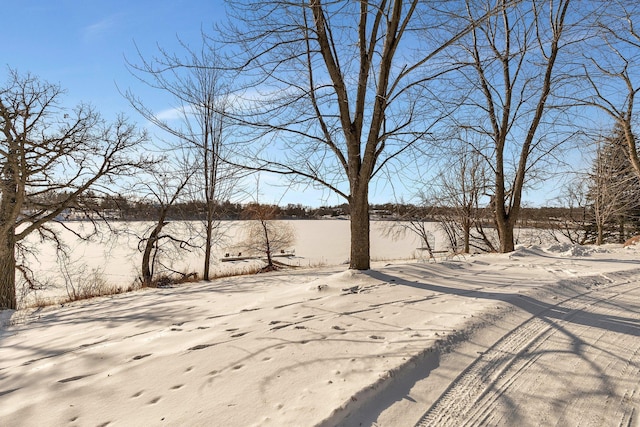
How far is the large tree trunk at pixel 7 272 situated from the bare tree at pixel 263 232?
38.9ft

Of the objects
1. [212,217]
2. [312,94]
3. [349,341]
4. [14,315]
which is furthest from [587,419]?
[212,217]

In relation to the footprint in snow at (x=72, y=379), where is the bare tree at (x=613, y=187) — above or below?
above

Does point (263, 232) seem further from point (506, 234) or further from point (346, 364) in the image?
point (346, 364)

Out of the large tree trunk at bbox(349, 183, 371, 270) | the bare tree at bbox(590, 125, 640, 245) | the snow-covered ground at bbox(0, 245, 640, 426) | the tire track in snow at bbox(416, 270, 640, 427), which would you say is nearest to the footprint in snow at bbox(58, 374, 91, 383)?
the snow-covered ground at bbox(0, 245, 640, 426)

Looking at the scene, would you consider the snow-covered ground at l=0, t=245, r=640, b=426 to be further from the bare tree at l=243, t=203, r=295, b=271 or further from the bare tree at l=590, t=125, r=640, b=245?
the bare tree at l=243, t=203, r=295, b=271

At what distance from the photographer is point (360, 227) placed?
19.1 feet

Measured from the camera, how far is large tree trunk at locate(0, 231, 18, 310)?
8812 millimetres

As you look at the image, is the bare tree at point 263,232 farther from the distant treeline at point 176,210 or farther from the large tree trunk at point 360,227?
the large tree trunk at point 360,227

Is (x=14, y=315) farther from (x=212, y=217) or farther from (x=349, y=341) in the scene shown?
(x=349, y=341)

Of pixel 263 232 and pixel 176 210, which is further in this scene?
pixel 263 232

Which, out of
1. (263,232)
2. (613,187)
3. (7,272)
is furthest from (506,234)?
(263,232)

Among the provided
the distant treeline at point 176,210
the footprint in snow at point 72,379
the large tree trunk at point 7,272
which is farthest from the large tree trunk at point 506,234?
the large tree trunk at point 7,272

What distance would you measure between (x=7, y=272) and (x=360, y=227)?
31.8 ft

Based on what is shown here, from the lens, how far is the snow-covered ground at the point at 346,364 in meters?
1.94
